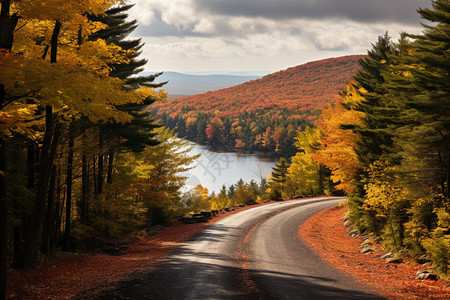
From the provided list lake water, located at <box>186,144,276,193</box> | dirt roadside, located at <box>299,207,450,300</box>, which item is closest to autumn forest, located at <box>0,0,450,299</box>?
dirt roadside, located at <box>299,207,450,300</box>

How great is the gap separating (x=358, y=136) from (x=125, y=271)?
16.8m

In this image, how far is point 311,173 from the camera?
164 feet

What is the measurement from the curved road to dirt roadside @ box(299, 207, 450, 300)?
676mm

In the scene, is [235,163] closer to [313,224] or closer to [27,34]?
[313,224]

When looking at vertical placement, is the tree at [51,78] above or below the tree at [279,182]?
above

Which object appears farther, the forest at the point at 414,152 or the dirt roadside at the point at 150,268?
the forest at the point at 414,152

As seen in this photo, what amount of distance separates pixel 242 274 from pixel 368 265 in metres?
6.42

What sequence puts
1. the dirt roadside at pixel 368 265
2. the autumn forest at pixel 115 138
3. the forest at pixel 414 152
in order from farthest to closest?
the forest at pixel 414 152 → the dirt roadside at pixel 368 265 → the autumn forest at pixel 115 138

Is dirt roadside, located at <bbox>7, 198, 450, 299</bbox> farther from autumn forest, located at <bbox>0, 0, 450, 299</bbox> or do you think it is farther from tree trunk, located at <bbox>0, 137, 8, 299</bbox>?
autumn forest, located at <bbox>0, 0, 450, 299</bbox>

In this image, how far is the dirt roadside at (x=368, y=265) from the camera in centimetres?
1076

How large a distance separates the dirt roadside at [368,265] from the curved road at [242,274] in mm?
676

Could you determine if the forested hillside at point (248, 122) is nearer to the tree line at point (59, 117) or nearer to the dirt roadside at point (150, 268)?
the tree line at point (59, 117)

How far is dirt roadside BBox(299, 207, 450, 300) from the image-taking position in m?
10.8

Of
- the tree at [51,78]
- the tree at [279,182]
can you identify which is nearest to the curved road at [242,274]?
the tree at [51,78]
